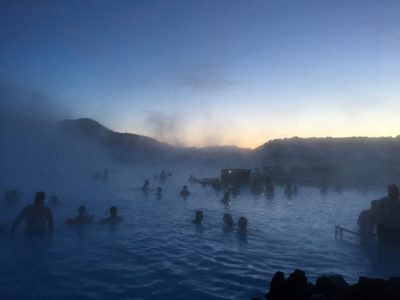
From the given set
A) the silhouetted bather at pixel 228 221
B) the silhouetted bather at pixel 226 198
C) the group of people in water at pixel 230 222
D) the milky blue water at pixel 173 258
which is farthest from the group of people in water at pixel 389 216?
the silhouetted bather at pixel 226 198

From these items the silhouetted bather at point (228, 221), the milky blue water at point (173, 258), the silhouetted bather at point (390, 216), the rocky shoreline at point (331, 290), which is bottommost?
the milky blue water at point (173, 258)

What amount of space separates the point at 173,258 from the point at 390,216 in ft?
28.7

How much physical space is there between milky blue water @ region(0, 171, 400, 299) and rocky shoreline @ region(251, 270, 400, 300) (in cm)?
148

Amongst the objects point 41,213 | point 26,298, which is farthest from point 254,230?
point 26,298

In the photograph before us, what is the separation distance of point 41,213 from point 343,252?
12746mm

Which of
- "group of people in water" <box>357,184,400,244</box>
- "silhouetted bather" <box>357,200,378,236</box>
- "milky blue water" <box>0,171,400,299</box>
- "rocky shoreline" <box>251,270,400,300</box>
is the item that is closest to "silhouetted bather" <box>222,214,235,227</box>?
"milky blue water" <box>0,171,400,299</box>

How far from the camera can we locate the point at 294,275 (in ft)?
24.0

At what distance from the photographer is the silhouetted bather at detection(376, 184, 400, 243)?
12.0 m

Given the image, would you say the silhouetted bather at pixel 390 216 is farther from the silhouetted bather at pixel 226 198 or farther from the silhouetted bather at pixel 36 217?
the silhouetted bather at pixel 226 198

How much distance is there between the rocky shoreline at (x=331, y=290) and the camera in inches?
255

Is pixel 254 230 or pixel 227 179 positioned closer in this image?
pixel 254 230

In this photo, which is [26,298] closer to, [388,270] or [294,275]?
[294,275]

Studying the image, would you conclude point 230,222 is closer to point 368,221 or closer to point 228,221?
point 228,221

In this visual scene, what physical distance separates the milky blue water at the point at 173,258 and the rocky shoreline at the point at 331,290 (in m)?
1.48
